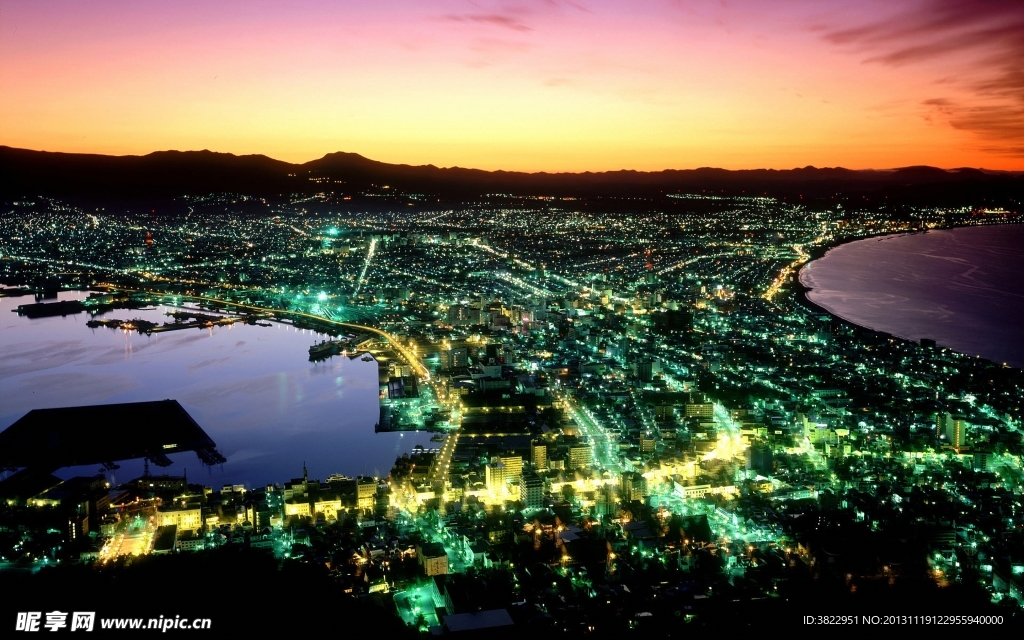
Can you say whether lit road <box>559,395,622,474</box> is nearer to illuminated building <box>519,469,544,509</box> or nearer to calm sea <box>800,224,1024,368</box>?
illuminated building <box>519,469,544,509</box>

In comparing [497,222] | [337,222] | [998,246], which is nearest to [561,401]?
[998,246]

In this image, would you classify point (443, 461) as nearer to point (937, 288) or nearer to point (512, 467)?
point (512, 467)

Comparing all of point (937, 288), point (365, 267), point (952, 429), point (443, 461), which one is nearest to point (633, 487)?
point (443, 461)

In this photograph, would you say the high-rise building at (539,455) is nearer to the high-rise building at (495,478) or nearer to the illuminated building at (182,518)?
the high-rise building at (495,478)

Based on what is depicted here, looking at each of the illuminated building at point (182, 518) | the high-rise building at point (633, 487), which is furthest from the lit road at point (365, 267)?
the high-rise building at point (633, 487)

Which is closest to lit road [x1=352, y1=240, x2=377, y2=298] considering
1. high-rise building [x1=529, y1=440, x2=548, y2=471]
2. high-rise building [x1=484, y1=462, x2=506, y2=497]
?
high-rise building [x1=529, y1=440, x2=548, y2=471]

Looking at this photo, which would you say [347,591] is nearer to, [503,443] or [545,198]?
[503,443]

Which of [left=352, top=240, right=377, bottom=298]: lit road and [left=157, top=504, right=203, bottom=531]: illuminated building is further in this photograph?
[left=352, top=240, right=377, bottom=298]: lit road
